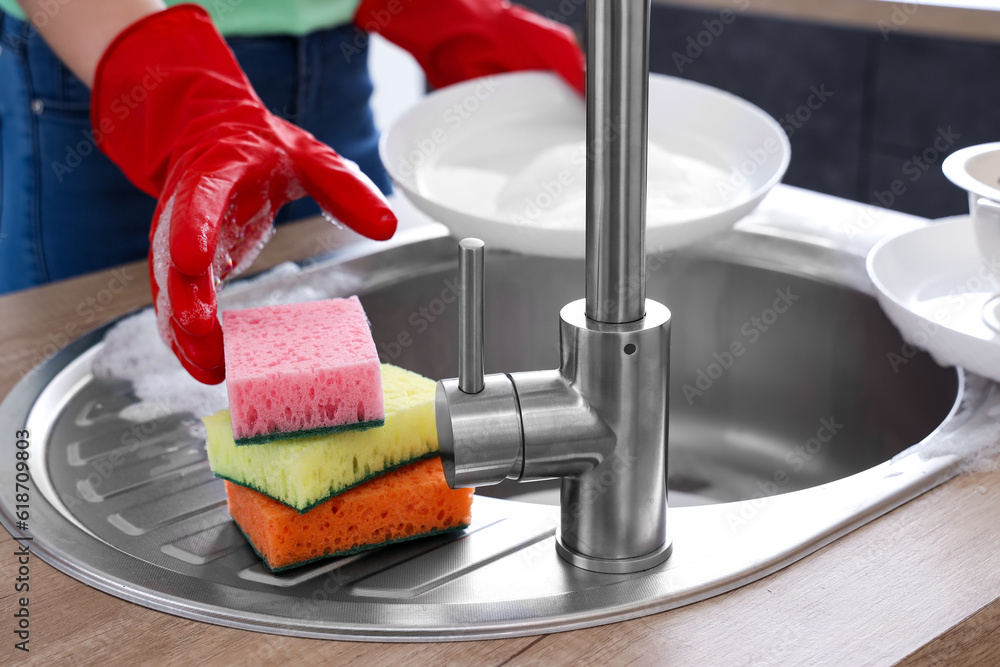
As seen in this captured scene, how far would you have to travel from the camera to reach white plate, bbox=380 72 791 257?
0.83 metres

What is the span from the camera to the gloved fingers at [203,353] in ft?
2.00

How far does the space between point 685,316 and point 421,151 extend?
32 centimetres

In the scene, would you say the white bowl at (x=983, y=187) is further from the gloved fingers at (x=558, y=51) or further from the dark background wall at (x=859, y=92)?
the dark background wall at (x=859, y=92)

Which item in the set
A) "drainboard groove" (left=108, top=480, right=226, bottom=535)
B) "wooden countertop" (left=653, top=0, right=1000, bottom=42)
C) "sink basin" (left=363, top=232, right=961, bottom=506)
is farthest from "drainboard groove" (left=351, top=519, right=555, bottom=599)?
"wooden countertop" (left=653, top=0, right=1000, bottom=42)

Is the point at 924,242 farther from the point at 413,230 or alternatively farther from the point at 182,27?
the point at 182,27

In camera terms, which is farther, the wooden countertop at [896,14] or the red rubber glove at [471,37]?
the wooden countertop at [896,14]

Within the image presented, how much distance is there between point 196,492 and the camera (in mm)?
603

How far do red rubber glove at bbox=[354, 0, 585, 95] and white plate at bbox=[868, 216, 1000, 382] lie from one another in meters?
0.43

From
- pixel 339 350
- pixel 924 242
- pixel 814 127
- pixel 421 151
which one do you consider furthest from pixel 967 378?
pixel 814 127

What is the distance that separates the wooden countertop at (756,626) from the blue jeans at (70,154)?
28.4 inches
